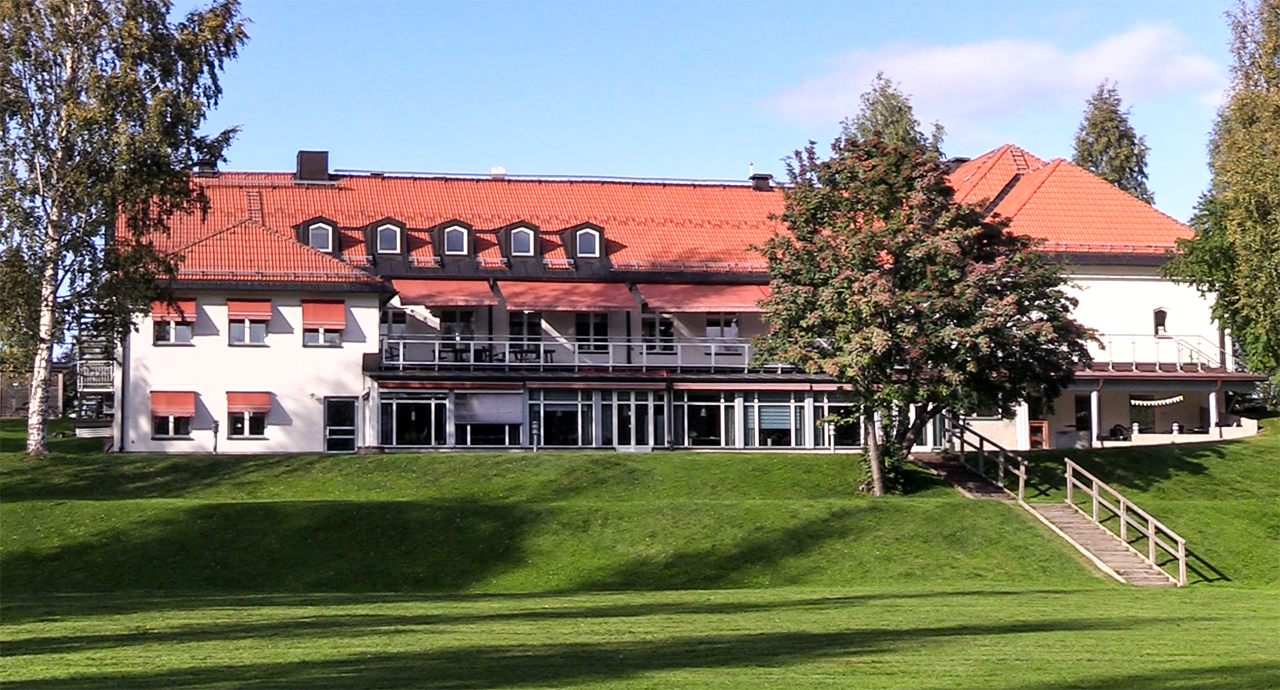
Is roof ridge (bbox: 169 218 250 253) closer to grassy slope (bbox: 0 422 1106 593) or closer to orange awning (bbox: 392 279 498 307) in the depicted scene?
orange awning (bbox: 392 279 498 307)

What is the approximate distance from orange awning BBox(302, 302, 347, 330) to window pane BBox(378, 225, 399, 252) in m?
5.16

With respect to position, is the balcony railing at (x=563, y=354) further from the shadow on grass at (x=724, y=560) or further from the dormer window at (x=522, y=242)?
the shadow on grass at (x=724, y=560)

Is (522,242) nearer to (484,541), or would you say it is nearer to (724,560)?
(484,541)

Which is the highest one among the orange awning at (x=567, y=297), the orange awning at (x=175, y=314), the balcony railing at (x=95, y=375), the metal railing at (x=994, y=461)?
the orange awning at (x=567, y=297)

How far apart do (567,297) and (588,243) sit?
3.58 m

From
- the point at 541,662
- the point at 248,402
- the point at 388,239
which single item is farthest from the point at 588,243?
the point at 541,662

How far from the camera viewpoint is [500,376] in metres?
48.6

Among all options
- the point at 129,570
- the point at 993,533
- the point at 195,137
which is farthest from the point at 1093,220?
the point at 129,570

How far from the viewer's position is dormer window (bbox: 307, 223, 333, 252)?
53.5 m

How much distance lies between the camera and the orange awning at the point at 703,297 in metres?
51.6

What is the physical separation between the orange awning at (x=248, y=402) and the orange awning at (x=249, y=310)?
227cm

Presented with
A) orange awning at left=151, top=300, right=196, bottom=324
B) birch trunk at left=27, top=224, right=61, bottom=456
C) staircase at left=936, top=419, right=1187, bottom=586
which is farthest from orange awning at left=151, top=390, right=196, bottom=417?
staircase at left=936, top=419, right=1187, bottom=586

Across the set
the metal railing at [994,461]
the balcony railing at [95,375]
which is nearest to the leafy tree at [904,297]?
the metal railing at [994,461]

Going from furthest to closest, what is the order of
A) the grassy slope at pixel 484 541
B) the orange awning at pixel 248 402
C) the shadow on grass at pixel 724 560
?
the orange awning at pixel 248 402 < the shadow on grass at pixel 724 560 < the grassy slope at pixel 484 541
